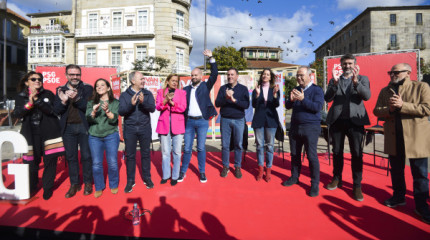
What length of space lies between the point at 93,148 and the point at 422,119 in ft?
14.8

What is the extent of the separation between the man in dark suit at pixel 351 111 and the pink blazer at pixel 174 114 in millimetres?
2372

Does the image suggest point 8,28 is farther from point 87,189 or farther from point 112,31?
point 87,189

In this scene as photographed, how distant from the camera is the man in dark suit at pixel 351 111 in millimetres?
3186

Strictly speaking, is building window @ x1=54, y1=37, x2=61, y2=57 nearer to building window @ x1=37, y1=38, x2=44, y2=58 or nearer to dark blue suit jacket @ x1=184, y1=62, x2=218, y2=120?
building window @ x1=37, y1=38, x2=44, y2=58

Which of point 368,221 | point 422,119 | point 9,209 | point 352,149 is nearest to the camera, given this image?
point 368,221

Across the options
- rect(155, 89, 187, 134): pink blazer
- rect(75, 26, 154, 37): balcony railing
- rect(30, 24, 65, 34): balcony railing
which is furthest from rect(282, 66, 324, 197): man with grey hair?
rect(30, 24, 65, 34): balcony railing

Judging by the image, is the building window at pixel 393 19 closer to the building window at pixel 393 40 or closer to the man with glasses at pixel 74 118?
the building window at pixel 393 40

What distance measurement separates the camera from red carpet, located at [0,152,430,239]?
237 centimetres

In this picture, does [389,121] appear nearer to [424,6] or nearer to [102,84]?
[102,84]

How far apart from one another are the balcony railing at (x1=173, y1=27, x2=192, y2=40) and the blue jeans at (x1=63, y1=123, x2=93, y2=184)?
2287 cm

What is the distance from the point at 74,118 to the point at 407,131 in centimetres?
460

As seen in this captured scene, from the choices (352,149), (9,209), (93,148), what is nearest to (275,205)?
(352,149)

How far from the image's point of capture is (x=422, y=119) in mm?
2766

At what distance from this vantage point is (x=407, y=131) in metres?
2.79
